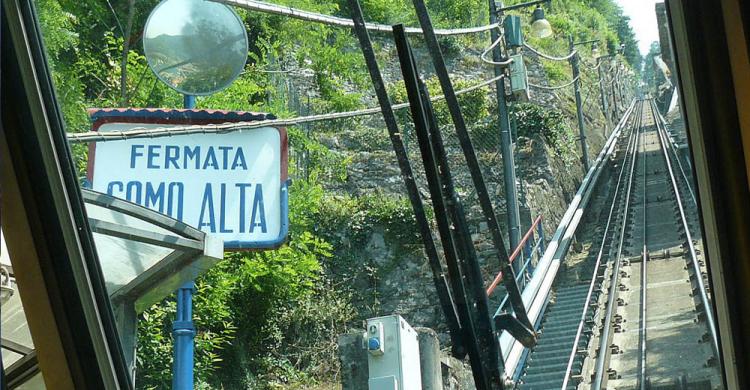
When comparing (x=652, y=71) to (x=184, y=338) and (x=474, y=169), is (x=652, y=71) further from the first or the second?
(x=184, y=338)

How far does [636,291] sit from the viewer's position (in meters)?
1.87

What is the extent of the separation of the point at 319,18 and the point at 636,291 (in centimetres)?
92

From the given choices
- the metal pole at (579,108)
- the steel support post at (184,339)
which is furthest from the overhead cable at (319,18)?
the steel support post at (184,339)

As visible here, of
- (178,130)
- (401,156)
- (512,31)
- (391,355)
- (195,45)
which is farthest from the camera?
(178,130)

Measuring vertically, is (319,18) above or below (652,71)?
above

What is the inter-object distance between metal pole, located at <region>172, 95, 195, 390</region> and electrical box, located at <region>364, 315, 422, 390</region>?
2.23ft

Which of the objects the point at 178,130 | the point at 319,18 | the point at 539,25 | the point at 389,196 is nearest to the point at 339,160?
the point at 389,196

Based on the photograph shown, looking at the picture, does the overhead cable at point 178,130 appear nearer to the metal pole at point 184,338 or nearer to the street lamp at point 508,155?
the metal pole at point 184,338

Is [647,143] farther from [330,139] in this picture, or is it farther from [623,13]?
[330,139]

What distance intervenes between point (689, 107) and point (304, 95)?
3.13 ft

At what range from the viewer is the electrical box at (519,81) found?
1.82m

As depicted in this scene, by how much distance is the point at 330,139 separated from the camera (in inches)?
79.3

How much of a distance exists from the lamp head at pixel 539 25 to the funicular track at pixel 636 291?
27 centimetres

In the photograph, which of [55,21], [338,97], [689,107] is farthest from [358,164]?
[55,21]
